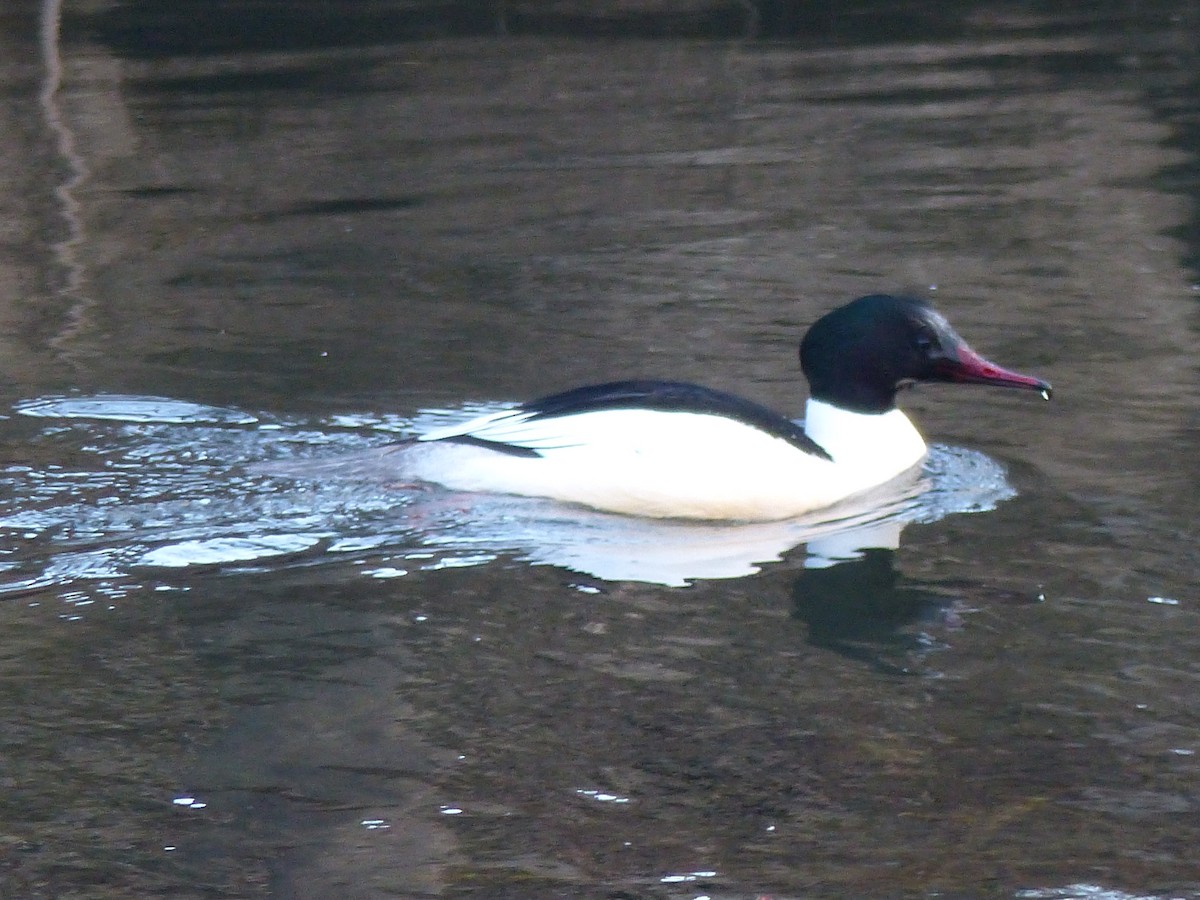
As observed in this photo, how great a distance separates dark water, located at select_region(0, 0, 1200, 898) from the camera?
438 cm

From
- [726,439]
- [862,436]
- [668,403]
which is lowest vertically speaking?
[862,436]

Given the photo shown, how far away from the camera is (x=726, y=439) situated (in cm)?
632

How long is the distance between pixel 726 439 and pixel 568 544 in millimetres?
653

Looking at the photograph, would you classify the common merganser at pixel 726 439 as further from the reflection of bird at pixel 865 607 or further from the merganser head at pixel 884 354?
the reflection of bird at pixel 865 607

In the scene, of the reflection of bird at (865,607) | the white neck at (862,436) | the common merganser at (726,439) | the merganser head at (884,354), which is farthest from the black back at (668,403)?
the reflection of bird at (865,607)

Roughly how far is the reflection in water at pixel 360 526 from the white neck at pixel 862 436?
0.36 ft

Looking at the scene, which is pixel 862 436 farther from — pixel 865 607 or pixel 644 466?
pixel 865 607

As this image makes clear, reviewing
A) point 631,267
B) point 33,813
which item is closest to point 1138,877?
point 33,813

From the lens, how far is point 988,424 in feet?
25.0

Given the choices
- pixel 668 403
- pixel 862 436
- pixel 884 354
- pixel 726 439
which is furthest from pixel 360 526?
pixel 884 354

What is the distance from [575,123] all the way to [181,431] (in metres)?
7.81

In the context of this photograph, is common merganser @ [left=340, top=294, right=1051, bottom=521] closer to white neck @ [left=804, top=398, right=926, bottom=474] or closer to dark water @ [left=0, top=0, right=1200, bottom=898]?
white neck @ [left=804, top=398, right=926, bottom=474]

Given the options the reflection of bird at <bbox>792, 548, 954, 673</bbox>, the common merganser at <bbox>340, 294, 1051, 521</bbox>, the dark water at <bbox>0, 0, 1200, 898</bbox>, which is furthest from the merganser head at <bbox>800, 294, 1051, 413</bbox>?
the reflection of bird at <bbox>792, 548, 954, 673</bbox>

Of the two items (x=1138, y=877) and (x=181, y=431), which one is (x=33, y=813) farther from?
(x=181, y=431)
